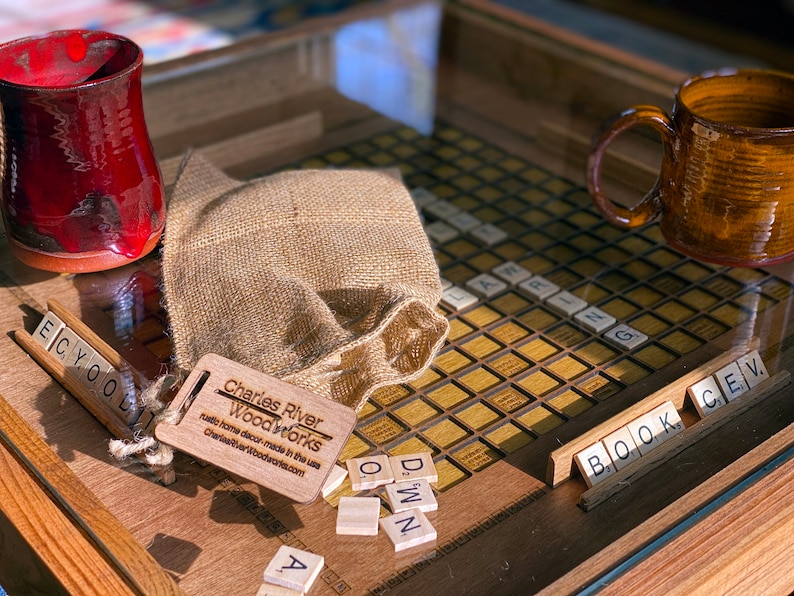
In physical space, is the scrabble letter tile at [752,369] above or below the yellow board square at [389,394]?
above

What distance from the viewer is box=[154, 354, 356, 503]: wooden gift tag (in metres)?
0.50

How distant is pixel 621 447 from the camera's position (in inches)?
22.2

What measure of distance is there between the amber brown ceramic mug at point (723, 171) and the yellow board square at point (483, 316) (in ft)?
0.43

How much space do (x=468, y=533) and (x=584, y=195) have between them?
0.46 meters

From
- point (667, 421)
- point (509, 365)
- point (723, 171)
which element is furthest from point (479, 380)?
point (723, 171)

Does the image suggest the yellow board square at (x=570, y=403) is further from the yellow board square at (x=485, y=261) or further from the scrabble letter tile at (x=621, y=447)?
the yellow board square at (x=485, y=261)

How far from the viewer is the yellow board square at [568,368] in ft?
2.12

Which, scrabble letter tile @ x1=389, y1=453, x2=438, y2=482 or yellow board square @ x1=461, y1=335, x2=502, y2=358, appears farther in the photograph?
yellow board square @ x1=461, y1=335, x2=502, y2=358

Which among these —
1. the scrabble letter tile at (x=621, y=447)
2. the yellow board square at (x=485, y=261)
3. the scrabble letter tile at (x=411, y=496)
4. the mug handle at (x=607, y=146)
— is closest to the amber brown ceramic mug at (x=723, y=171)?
the mug handle at (x=607, y=146)

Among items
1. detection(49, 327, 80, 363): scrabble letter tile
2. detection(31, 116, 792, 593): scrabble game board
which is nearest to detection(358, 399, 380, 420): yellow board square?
detection(31, 116, 792, 593): scrabble game board

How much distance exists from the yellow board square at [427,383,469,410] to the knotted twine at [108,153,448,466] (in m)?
0.02

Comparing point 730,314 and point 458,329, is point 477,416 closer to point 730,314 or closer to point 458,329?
point 458,329

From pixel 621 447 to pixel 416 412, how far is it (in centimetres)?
14

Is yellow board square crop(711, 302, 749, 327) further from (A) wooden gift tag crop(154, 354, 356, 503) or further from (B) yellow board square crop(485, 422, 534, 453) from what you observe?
(A) wooden gift tag crop(154, 354, 356, 503)
